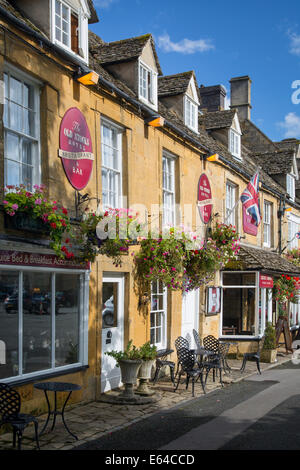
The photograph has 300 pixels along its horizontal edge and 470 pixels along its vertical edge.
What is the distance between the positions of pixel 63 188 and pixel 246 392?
615cm

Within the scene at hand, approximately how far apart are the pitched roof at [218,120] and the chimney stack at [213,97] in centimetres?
614

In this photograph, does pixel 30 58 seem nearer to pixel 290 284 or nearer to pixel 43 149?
pixel 43 149

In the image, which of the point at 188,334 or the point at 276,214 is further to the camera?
the point at 276,214

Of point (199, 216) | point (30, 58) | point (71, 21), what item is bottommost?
point (199, 216)

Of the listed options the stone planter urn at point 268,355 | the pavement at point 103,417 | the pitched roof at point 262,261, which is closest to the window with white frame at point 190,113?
the pitched roof at point 262,261

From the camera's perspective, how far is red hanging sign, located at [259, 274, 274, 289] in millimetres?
17266

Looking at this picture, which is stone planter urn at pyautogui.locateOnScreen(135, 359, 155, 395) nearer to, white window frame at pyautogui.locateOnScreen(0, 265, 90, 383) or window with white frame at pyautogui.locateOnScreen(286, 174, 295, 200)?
white window frame at pyautogui.locateOnScreen(0, 265, 90, 383)

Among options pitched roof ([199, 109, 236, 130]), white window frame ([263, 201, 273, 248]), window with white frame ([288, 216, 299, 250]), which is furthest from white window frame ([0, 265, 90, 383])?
window with white frame ([288, 216, 299, 250])

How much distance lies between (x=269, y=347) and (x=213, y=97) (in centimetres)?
1481

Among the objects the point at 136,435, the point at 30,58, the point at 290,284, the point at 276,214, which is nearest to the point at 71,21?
the point at 30,58

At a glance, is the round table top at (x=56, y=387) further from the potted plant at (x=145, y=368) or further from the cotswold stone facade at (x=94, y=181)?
the potted plant at (x=145, y=368)

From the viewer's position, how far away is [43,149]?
29.3 ft
